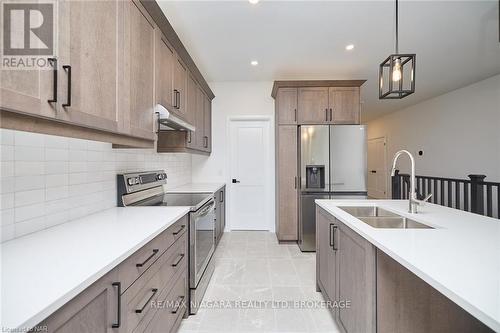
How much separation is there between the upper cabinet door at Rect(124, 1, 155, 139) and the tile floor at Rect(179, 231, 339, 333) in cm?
159

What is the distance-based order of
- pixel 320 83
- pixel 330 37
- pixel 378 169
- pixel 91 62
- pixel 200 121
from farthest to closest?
pixel 378 169
pixel 320 83
pixel 200 121
pixel 330 37
pixel 91 62

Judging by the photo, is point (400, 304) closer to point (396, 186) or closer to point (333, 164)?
point (333, 164)

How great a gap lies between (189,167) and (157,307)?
297cm

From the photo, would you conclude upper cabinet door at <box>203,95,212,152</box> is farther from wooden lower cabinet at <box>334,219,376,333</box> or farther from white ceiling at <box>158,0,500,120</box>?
wooden lower cabinet at <box>334,219,376,333</box>

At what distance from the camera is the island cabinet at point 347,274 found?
1.19m

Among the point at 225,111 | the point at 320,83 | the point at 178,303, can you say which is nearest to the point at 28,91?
the point at 178,303

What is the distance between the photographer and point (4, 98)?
2.23ft

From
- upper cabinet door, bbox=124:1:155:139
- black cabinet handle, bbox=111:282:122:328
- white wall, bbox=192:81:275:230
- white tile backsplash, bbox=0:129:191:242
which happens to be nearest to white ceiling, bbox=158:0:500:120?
white wall, bbox=192:81:275:230

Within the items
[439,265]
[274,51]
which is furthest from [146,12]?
[439,265]

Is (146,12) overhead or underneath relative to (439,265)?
overhead

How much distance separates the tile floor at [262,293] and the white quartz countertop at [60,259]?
41.5 inches

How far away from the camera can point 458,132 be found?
4.54 meters

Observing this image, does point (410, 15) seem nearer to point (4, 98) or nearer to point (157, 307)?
point (4, 98)
